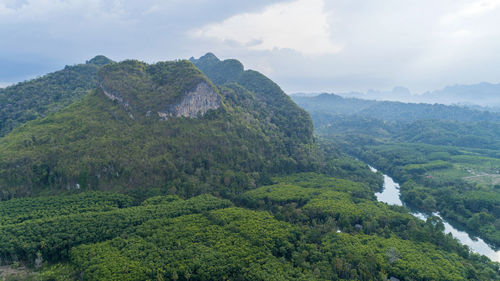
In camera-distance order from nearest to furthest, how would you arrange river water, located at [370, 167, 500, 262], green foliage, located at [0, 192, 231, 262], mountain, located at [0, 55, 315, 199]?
green foliage, located at [0, 192, 231, 262], river water, located at [370, 167, 500, 262], mountain, located at [0, 55, 315, 199]

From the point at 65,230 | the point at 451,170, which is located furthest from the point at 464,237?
the point at 65,230

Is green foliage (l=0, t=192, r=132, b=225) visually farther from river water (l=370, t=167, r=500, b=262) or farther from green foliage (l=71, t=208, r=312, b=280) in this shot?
river water (l=370, t=167, r=500, b=262)

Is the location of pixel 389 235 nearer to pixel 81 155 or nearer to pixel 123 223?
pixel 123 223

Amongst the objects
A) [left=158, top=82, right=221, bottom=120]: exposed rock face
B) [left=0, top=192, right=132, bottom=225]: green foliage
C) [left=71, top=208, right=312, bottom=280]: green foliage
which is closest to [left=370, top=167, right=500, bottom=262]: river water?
[left=71, top=208, right=312, bottom=280]: green foliage

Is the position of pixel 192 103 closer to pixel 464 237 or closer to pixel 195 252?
pixel 195 252

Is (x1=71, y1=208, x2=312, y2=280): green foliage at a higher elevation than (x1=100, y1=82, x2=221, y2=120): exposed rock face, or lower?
lower

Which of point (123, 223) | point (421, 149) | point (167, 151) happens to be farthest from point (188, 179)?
point (421, 149)
